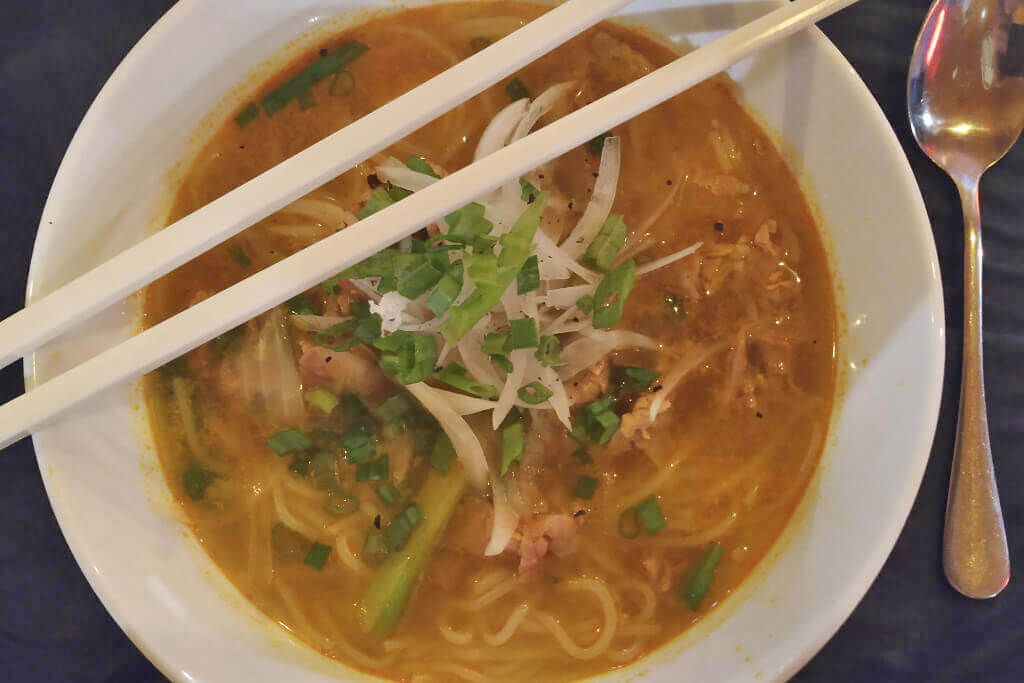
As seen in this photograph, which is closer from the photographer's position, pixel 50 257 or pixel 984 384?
pixel 50 257

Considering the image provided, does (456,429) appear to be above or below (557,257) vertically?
below

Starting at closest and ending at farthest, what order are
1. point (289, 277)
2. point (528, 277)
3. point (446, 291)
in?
point (289, 277) < point (446, 291) < point (528, 277)

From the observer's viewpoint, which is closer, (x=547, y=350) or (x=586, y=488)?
(x=547, y=350)

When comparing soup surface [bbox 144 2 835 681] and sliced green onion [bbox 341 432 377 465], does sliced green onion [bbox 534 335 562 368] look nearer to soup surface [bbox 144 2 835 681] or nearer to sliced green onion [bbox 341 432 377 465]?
soup surface [bbox 144 2 835 681]

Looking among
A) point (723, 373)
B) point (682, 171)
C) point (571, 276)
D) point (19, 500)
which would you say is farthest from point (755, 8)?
point (19, 500)

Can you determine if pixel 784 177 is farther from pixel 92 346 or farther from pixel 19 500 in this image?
pixel 19 500

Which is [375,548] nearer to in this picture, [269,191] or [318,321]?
[318,321]

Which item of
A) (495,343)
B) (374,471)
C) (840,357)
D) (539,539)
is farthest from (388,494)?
(840,357)
